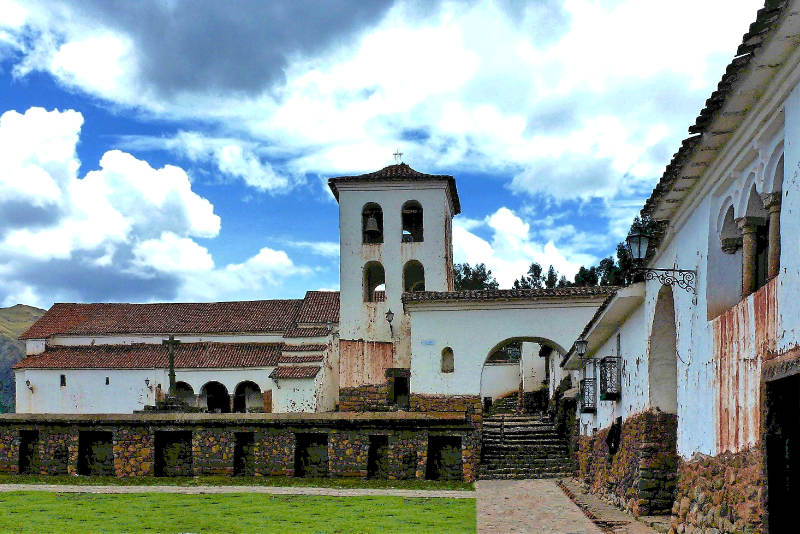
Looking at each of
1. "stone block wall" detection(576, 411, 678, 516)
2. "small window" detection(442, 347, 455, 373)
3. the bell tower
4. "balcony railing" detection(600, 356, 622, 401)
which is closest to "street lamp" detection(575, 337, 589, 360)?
"balcony railing" detection(600, 356, 622, 401)

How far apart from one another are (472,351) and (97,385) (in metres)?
23.2

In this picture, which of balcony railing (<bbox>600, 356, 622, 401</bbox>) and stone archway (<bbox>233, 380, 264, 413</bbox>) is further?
stone archway (<bbox>233, 380, 264, 413</bbox>)

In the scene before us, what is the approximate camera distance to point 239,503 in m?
16.0

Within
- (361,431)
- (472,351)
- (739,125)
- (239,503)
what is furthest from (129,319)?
(739,125)

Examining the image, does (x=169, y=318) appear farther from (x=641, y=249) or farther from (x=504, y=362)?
(x=641, y=249)

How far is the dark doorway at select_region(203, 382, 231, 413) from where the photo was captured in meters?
44.6

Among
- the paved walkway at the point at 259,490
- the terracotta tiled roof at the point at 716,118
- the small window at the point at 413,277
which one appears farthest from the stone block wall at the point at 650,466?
the small window at the point at 413,277

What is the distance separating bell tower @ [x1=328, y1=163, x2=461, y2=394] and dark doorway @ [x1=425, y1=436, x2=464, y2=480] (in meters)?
14.4

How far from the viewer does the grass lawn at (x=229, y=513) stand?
42.2ft

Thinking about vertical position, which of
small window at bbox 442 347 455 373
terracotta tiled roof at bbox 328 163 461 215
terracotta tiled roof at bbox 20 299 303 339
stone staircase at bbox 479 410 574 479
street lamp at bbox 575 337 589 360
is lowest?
stone staircase at bbox 479 410 574 479

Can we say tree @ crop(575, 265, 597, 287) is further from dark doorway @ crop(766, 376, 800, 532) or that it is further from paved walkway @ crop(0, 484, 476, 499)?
dark doorway @ crop(766, 376, 800, 532)

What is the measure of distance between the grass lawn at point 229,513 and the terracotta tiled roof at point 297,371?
18.0m

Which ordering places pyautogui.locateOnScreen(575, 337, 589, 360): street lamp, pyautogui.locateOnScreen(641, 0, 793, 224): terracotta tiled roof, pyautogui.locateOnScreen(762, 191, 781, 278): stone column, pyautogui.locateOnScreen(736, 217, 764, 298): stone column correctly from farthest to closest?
pyautogui.locateOnScreen(575, 337, 589, 360): street lamp < pyautogui.locateOnScreen(736, 217, 764, 298): stone column < pyautogui.locateOnScreen(762, 191, 781, 278): stone column < pyautogui.locateOnScreen(641, 0, 793, 224): terracotta tiled roof

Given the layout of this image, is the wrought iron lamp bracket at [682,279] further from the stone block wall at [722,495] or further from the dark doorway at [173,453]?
the dark doorway at [173,453]
